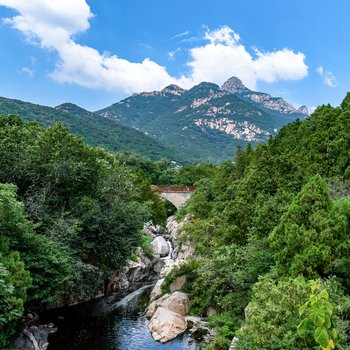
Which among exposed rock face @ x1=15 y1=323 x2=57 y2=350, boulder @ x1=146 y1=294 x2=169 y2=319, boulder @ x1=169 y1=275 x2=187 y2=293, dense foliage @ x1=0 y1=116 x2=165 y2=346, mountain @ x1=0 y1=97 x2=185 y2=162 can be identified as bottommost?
exposed rock face @ x1=15 y1=323 x2=57 y2=350

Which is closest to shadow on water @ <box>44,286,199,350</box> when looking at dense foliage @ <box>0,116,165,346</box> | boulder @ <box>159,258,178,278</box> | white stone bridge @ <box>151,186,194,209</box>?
dense foliage @ <box>0,116,165,346</box>

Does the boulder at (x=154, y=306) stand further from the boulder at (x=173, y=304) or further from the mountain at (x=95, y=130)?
the mountain at (x=95, y=130)

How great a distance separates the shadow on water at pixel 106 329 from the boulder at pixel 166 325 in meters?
0.30

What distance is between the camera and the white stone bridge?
2335 inches

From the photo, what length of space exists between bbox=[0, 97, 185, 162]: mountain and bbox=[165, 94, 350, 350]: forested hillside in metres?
93.0

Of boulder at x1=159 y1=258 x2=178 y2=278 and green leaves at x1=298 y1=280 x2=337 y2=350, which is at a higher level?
green leaves at x1=298 y1=280 x2=337 y2=350

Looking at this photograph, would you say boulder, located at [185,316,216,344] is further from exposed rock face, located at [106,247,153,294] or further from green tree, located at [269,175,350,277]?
exposed rock face, located at [106,247,153,294]

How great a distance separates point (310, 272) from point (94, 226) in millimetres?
A: 15044

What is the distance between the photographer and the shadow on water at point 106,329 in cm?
1841

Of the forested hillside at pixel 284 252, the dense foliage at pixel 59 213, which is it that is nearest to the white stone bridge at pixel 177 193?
the forested hillside at pixel 284 252

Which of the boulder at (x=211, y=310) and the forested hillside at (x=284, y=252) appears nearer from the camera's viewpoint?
the forested hillside at (x=284, y=252)

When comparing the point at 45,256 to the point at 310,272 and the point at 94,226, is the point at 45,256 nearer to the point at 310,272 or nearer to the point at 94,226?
the point at 94,226

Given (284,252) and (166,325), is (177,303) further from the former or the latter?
(284,252)

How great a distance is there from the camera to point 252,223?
843 inches
